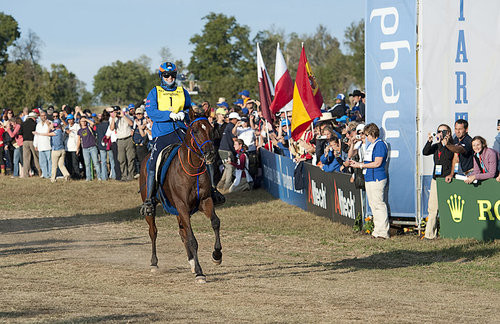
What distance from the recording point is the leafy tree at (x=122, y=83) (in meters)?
151

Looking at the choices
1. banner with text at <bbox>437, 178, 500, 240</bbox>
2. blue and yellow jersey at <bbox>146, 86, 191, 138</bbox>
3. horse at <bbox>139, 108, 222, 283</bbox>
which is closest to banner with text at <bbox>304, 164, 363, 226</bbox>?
banner with text at <bbox>437, 178, 500, 240</bbox>

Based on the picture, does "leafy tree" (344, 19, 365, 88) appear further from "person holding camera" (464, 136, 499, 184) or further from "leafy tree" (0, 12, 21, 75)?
"person holding camera" (464, 136, 499, 184)

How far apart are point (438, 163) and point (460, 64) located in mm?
1995

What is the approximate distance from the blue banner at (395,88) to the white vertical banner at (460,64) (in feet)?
1.00

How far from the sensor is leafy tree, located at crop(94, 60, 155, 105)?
151 metres

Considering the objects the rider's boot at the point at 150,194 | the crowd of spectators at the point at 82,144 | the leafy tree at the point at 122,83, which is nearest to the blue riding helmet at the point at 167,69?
the rider's boot at the point at 150,194

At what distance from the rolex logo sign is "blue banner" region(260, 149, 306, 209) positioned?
591 centimetres

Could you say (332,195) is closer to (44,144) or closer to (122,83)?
(44,144)

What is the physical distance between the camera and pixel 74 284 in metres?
11.3

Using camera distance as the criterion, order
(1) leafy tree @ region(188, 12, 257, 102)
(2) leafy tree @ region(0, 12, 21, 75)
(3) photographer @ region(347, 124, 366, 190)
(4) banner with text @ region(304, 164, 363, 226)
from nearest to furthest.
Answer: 1. (3) photographer @ region(347, 124, 366, 190)
2. (4) banner with text @ region(304, 164, 363, 226)
3. (1) leafy tree @ region(188, 12, 257, 102)
4. (2) leafy tree @ region(0, 12, 21, 75)

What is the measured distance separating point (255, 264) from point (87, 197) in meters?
13.2

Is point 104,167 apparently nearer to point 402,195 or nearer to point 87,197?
point 87,197

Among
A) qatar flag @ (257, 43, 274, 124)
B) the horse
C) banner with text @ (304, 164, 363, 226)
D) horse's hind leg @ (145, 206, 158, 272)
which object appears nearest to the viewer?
the horse

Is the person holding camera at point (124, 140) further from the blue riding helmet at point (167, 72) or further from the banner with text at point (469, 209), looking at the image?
the blue riding helmet at point (167, 72)
